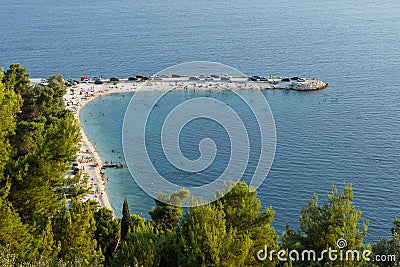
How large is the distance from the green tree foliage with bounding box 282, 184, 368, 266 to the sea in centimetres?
1232

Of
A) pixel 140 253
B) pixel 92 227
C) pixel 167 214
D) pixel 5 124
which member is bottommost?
pixel 140 253

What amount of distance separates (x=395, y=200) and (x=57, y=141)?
895 inches

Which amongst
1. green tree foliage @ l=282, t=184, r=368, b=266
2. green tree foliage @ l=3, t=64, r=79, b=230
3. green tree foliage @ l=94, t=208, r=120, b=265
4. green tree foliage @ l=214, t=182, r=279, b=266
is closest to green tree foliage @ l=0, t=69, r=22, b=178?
green tree foliage @ l=3, t=64, r=79, b=230

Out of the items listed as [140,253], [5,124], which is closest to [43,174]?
[5,124]

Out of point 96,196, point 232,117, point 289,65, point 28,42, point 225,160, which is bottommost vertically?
point 96,196

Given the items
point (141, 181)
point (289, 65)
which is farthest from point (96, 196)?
point (289, 65)

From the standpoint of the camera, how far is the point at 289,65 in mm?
60531

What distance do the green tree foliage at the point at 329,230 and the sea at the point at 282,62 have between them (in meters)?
12.3

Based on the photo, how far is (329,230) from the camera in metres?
12.0

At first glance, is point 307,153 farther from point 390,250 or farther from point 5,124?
point 5,124

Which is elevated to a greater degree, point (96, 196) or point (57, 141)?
point (96, 196)

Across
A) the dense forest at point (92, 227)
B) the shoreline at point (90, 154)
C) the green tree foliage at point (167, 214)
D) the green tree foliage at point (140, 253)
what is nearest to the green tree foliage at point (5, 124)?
the dense forest at point (92, 227)

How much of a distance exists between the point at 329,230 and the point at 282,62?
5182cm

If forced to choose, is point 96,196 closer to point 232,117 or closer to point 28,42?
point 232,117
